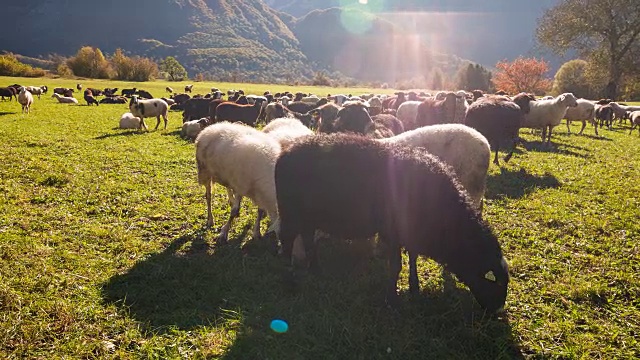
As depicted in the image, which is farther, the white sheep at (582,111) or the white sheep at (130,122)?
the white sheep at (582,111)

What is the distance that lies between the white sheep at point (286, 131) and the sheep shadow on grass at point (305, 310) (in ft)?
7.75

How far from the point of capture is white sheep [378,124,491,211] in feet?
21.6

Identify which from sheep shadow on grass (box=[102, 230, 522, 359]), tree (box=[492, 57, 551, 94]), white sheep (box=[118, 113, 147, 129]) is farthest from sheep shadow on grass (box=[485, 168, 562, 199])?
tree (box=[492, 57, 551, 94])

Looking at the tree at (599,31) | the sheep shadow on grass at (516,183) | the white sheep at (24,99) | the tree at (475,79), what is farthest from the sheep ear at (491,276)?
the tree at (475,79)

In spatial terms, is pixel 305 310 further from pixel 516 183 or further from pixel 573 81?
pixel 573 81

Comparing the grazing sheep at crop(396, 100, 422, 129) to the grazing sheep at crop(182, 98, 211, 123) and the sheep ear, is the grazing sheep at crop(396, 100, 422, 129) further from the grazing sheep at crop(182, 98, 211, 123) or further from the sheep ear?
the sheep ear

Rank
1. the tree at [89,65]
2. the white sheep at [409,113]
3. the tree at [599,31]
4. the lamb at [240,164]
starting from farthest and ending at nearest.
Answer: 1. the tree at [89,65]
2. the tree at [599,31]
3. the white sheep at [409,113]
4. the lamb at [240,164]

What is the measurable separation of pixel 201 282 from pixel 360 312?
2.35 metres

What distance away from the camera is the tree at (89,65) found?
84.2m

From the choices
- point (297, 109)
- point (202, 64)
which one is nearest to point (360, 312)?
point (297, 109)

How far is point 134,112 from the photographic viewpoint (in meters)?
20.5

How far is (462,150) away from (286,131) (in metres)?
3.60

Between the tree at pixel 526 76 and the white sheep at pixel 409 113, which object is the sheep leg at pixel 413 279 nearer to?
the white sheep at pixel 409 113

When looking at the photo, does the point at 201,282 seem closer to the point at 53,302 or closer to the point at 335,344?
the point at 53,302
